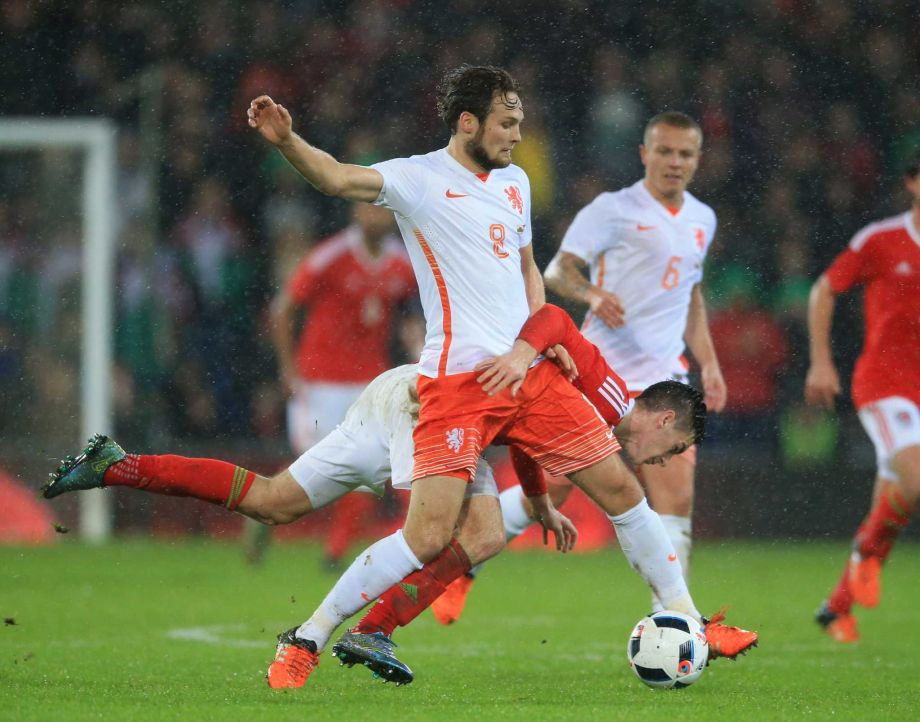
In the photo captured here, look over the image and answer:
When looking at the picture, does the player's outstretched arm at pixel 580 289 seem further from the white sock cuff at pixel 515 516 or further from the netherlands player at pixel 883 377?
the netherlands player at pixel 883 377

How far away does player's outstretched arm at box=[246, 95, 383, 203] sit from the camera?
5.04 m

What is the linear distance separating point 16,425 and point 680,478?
6812 mm

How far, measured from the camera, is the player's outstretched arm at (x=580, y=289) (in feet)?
22.0

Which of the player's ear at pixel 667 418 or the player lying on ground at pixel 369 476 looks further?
the player's ear at pixel 667 418

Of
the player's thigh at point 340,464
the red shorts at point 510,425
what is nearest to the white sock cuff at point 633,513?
the red shorts at point 510,425

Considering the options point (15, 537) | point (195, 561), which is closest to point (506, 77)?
point (195, 561)

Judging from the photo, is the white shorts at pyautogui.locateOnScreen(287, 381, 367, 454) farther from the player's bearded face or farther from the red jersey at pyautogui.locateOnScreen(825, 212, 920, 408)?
the player's bearded face

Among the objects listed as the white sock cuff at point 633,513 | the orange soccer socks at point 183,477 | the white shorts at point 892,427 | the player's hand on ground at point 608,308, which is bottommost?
the white sock cuff at point 633,513

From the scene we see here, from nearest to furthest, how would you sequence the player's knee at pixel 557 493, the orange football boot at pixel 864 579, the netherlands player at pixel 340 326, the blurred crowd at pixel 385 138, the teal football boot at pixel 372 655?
1. the teal football boot at pixel 372 655
2. the player's knee at pixel 557 493
3. the orange football boot at pixel 864 579
4. the netherlands player at pixel 340 326
5. the blurred crowd at pixel 385 138

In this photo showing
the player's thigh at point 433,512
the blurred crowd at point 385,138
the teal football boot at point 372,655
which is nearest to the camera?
the teal football boot at point 372,655

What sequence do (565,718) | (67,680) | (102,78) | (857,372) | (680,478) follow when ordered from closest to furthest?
(565,718)
(67,680)
(680,478)
(857,372)
(102,78)

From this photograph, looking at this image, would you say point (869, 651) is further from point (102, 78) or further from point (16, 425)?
point (102, 78)

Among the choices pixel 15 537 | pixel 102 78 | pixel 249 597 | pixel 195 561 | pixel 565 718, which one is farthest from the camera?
pixel 102 78

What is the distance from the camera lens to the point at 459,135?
566 cm
